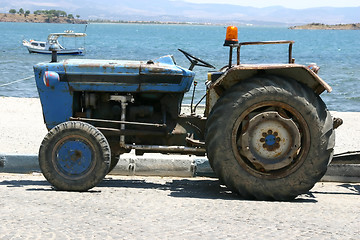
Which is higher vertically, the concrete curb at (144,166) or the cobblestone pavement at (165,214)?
the cobblestone pavement at (165,214)

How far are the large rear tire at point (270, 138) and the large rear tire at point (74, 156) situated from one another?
118 centimetres

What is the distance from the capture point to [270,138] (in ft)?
21.9

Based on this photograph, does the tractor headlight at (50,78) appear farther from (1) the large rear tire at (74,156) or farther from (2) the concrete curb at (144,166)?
(2) the concrete curb at (144,166)

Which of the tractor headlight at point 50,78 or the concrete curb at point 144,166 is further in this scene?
the concrete curb at point 144,166

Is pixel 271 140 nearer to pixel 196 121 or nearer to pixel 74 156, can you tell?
pixel 196 121

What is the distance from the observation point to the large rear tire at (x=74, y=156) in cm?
686

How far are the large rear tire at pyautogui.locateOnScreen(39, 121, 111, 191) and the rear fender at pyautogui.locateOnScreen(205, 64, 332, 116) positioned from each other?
55.0 inches

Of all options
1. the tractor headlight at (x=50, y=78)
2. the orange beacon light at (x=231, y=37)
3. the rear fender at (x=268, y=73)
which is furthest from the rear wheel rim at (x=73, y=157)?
the orange beacon light at (x=231, y=37)

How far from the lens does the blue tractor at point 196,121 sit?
6.57 metres

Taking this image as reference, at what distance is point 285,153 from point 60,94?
262 cm

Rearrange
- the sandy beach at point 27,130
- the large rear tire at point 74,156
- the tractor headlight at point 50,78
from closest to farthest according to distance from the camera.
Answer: the large rear tire at point 74,156 < the tractor headlight at point 50,78 < the sandy beach at point 27,130

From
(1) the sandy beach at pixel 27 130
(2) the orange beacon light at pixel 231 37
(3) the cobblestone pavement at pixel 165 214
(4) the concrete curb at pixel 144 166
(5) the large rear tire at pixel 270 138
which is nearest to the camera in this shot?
(3) the cobblestone pavement at pixel 165 214

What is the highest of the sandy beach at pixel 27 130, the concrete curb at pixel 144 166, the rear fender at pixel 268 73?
the rear fender at pixel 268 73

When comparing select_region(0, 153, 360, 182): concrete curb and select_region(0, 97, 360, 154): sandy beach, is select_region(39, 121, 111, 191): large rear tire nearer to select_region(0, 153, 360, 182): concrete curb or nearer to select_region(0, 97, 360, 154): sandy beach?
select_region(0, 153, 360, 182): concrete curb
